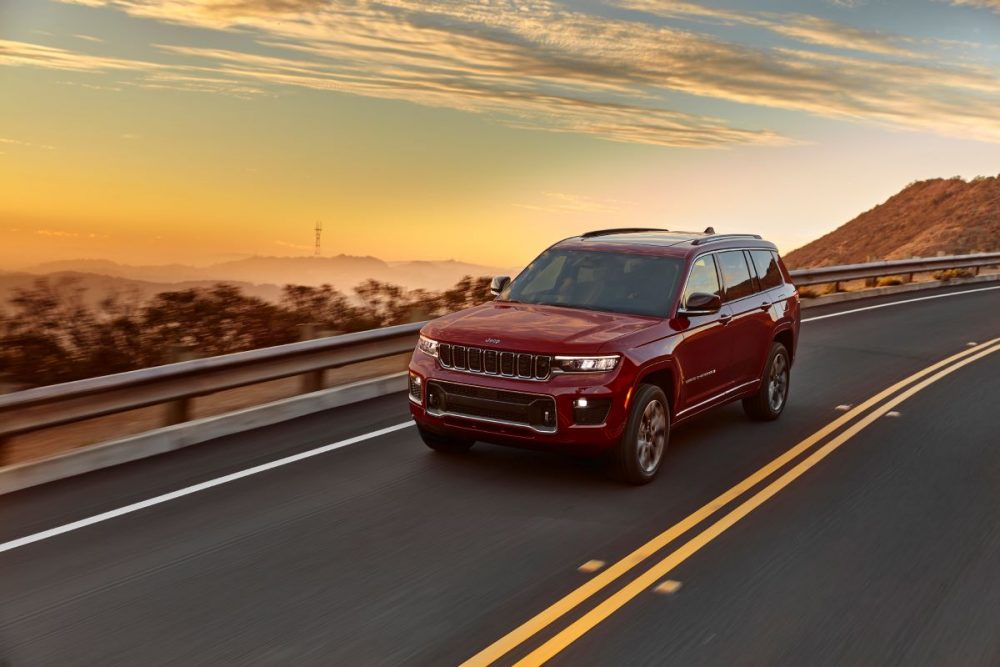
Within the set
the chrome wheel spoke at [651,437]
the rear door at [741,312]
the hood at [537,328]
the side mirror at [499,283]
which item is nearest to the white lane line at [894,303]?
the rear door at [741,312]

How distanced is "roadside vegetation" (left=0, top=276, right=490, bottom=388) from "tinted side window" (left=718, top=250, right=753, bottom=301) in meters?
4.58

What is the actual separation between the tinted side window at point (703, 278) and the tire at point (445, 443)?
7.23 ft

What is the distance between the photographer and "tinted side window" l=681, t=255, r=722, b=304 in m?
9.23

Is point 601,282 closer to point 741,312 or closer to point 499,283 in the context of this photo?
point 499,283

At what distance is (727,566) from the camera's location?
263 inches

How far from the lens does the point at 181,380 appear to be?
9.76 meters

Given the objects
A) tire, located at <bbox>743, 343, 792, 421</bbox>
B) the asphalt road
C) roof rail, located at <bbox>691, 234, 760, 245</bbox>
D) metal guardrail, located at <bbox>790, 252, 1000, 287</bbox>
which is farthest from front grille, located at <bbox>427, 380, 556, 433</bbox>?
metal guardrail, located at <bbox>790, 252, 1000, 287</bbox>

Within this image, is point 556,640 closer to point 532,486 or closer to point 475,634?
point 475,634

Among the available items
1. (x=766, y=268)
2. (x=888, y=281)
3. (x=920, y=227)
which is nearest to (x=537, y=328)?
(x=766, y=268)

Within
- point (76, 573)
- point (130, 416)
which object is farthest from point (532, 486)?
point (130, 416)

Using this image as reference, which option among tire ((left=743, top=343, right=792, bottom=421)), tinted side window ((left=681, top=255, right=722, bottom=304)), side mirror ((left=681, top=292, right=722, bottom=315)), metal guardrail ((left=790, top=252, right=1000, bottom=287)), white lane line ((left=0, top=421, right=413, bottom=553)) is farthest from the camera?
metal guardrail ((left=790, top=252, right=1000, bottom=287))

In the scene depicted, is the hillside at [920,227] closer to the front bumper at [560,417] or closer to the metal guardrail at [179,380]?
the metal guardrail at [179,380]

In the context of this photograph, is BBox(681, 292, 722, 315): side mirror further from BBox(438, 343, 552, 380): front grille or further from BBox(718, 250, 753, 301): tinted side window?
BBox(438, 343, 552, 380): front grille

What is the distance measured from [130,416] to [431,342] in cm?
450
